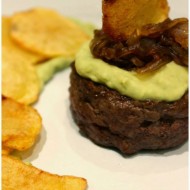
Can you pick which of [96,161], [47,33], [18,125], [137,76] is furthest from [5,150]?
[47,33]

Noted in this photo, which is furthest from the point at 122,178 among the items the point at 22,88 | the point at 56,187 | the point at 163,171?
the point at 22,88

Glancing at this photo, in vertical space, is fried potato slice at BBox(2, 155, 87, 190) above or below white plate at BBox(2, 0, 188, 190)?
above

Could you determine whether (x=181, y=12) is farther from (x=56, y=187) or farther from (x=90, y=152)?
(x=56, y=187)

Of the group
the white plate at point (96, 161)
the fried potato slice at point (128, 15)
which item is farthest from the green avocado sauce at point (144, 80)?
the white plate at point (96, 161)

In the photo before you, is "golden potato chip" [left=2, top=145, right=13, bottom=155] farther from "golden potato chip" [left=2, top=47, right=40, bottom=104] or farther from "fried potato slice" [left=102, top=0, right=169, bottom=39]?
"fried potato slice" [left=102, top=0, right=169, bottom=39]

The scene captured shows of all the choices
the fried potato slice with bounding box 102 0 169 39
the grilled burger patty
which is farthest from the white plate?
the fried potato slice with bounding box 102 0 169 39

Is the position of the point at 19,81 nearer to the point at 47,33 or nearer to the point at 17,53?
the point at 17,53
